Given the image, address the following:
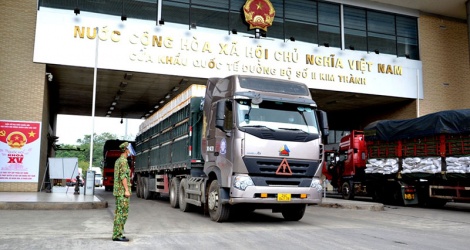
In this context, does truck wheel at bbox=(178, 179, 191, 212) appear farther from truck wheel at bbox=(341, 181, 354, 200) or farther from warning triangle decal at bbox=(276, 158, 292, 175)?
truck wheel at bbox=(341, 181, 354, 200)

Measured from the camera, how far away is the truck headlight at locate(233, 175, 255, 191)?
906 centimetres

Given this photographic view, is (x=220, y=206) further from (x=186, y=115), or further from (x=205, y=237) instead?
(x=186, y=115)

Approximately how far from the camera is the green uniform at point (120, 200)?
23.8ft

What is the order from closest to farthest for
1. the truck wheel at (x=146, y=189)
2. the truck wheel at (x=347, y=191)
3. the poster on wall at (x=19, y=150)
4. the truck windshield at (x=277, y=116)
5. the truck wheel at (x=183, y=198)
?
the truck windshield at (x=277, y=116)
the truck wheel at (x=183, y=198)
the poster on wall at (x=19, y=150)
the truck wheel at (x=146, y=189)
the truck wheel at (x=347, y=191)

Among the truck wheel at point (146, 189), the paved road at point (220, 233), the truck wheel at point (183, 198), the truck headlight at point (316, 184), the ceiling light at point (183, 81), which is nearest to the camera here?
the paved road at point (220, 233)

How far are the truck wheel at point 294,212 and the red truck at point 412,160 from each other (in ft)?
21.9

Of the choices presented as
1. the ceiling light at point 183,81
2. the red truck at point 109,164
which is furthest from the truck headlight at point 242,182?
the red truck at point 109,164

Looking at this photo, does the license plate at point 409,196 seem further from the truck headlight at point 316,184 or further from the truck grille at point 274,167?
the truck grille at point 274,167

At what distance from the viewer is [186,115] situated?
12.7 meters

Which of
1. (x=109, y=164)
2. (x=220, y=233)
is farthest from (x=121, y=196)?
(x=109, y=164)

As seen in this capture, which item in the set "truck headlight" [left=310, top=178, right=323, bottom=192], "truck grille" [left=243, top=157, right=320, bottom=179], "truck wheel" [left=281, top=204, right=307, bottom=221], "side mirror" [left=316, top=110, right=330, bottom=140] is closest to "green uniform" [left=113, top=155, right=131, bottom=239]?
"truck grille" [left=243, top=157, right=320, bottom=179]

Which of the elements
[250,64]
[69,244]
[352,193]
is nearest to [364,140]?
[352,193]

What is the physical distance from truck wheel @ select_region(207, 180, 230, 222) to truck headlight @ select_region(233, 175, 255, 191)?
829 millimetres

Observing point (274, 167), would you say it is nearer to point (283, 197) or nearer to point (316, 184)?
point (283, 197)
